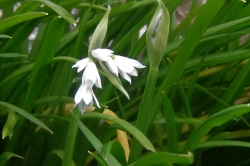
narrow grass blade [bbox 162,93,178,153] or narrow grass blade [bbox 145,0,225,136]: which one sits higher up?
narrow grass blade [bbox 145,0,225,136]

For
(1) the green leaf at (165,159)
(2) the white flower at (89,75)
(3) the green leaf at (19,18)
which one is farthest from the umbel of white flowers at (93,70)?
(3) the green leaf at (19,18)

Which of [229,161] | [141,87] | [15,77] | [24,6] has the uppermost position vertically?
[24,6]

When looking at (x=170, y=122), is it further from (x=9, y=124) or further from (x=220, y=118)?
(x=9, y=124)

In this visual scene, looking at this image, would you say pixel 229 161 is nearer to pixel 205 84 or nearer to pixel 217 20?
pixel 205 84

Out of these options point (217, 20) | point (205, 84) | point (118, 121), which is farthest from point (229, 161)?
point (118, 121)

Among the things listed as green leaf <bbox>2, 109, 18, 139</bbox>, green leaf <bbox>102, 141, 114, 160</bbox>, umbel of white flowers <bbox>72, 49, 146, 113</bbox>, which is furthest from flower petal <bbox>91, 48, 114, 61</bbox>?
green leaf <bbox>2, 109, 18, 139</bbox>

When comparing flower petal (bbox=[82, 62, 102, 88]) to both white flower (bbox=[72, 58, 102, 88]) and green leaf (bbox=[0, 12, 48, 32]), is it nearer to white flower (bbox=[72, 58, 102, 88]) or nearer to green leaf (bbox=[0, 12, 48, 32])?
white flower (bbox=[72, 58, 102, 88])

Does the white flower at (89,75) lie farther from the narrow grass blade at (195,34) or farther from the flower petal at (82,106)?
the narrow grass blade at (195,34)
